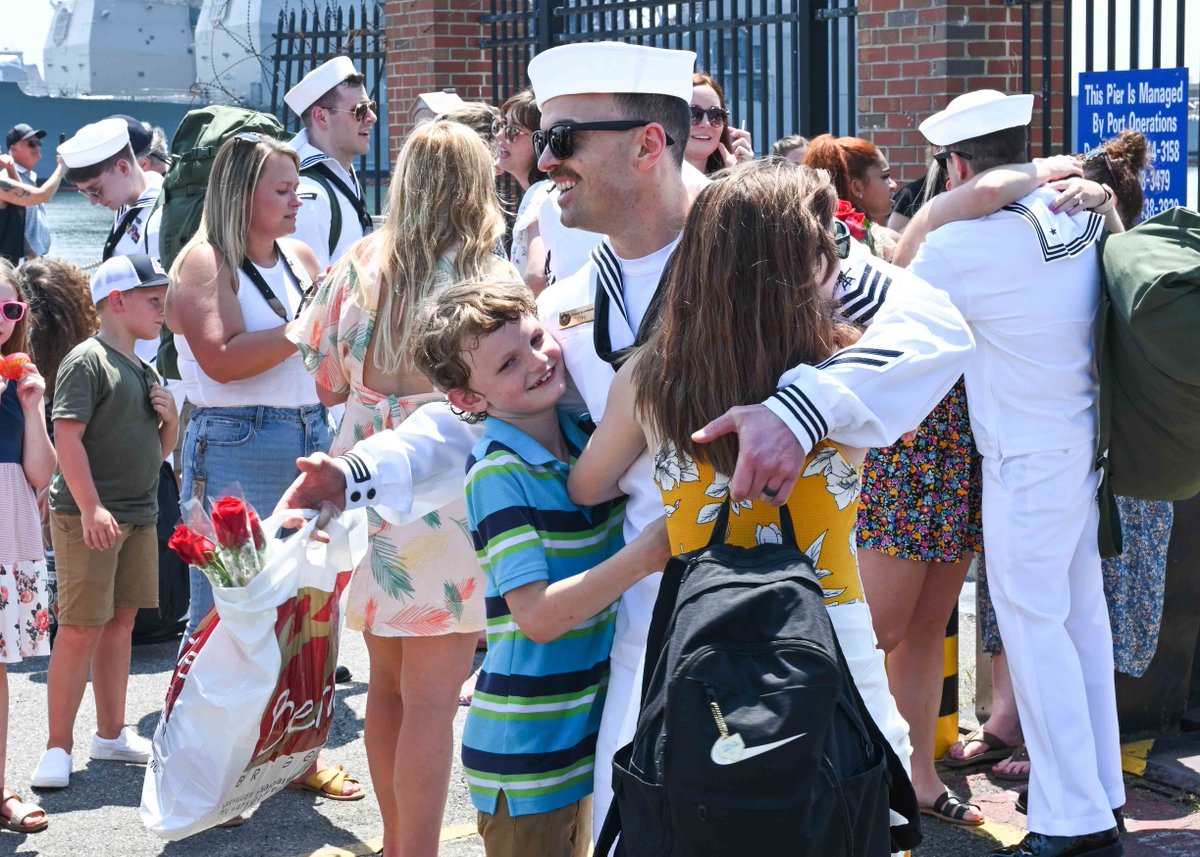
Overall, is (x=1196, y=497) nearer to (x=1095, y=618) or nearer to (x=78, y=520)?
(x=1095, y=618)

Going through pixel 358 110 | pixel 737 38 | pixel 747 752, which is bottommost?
pixel 747 752

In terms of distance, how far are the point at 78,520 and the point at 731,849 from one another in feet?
11.7

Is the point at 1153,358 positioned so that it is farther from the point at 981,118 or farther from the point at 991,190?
the point at 981,118

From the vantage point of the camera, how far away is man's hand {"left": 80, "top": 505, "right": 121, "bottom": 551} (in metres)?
4.64

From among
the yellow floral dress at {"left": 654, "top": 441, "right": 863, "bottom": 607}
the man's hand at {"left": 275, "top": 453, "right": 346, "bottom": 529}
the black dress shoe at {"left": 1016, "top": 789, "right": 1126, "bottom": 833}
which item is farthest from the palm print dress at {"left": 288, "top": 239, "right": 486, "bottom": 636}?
the black dress shoe at {"left": 1016, "top": 789, "right": 1126, "bottom": 833}

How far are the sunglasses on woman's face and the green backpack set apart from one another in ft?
3.50

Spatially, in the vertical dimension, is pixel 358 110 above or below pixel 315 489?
above

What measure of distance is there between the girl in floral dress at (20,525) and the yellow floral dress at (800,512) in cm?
277

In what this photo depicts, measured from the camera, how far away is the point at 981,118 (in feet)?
13.2

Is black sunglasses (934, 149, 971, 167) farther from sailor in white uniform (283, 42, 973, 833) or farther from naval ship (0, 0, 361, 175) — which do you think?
naval ship (0, 0, 361, 175)

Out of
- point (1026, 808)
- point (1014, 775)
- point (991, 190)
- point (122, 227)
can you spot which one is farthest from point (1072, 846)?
point (122, 227)

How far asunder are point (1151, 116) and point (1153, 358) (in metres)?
2.98

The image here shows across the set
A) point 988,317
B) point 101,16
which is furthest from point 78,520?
point 101,16

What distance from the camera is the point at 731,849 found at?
75.2 inches
